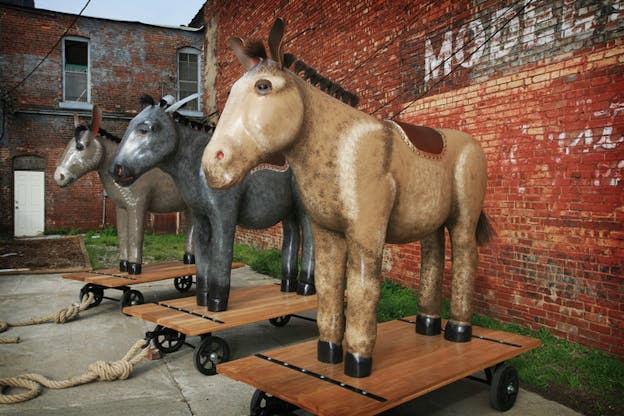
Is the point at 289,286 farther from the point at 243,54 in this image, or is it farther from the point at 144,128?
the point at 243,54

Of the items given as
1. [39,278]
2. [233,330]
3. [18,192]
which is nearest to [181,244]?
[39,278]

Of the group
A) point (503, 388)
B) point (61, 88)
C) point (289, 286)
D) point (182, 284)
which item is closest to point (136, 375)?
point (289, 286)

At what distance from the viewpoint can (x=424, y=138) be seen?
9.30ft

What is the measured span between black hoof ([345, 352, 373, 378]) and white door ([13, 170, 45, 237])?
45.0 ft

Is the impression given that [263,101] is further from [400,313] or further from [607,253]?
[400,313]

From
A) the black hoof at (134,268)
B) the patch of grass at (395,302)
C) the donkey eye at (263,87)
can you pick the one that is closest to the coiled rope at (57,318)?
the black hoof at (134,268)

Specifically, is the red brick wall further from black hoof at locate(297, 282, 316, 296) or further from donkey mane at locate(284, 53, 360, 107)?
donkey mane at locate(284, 53, 360, 107)

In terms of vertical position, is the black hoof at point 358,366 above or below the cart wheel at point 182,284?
above

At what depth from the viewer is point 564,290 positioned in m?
4.20

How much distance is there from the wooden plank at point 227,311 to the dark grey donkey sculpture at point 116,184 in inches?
62.8

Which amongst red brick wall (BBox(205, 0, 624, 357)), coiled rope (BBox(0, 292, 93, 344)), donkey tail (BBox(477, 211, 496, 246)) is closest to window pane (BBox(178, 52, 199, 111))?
red brick wall (BBox(205, 0, 624, 357))

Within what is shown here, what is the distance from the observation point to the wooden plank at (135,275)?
5312mm

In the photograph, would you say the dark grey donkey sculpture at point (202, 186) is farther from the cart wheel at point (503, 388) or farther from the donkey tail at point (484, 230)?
the cart wheel at point (503, 388)

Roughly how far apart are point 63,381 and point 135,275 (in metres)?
2.16
